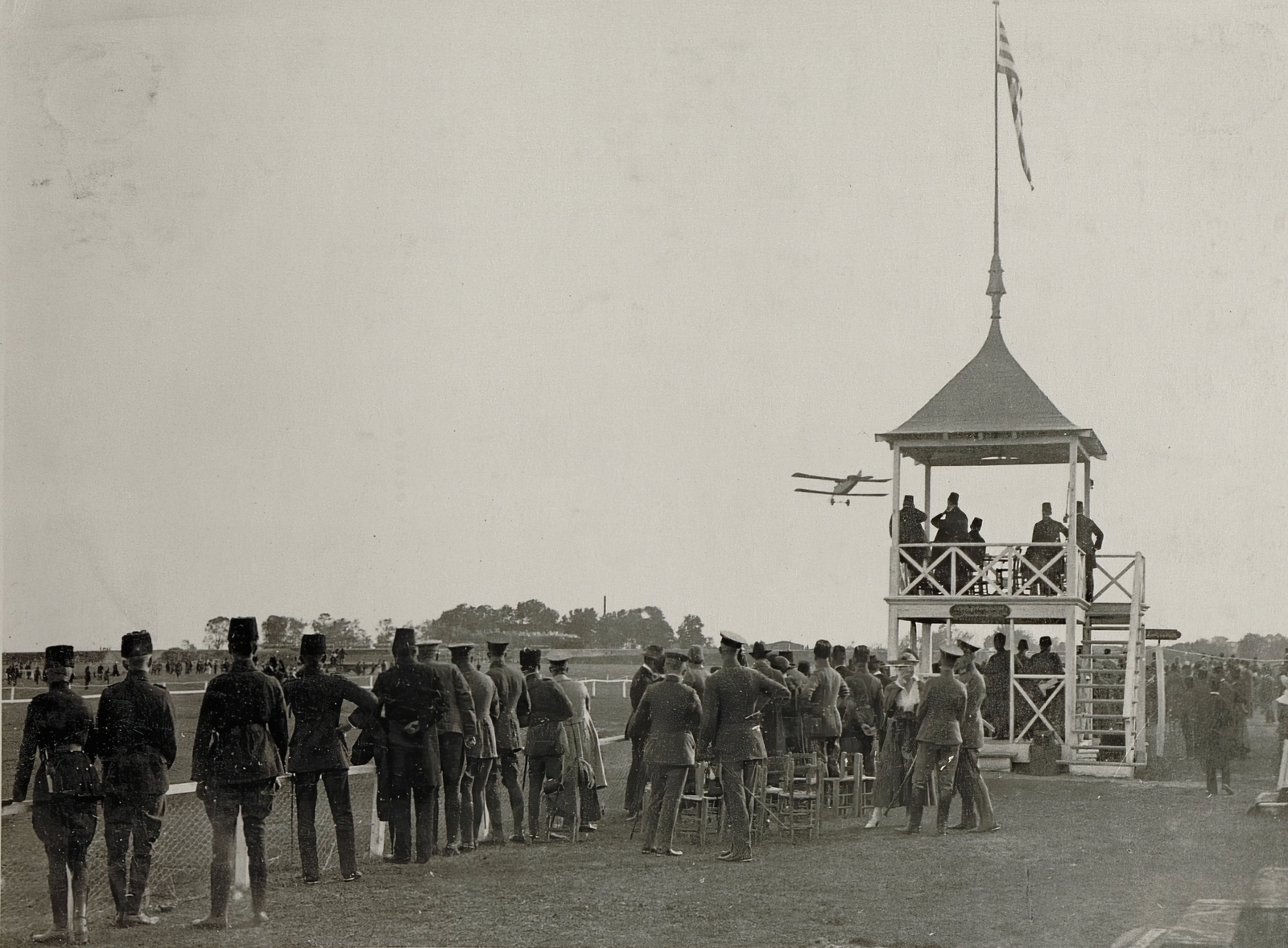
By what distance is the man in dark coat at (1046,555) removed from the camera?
21.0m

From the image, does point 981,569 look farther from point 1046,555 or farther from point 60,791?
point 60,791

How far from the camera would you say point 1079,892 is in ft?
35.7

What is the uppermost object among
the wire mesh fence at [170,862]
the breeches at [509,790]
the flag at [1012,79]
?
the flag at [1012,79]

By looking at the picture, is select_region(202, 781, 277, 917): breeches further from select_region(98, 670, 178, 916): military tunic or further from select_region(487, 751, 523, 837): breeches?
select_region(487, 751, 523, 837): breeches

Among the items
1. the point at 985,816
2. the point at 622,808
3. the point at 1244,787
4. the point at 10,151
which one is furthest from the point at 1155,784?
the point at 10,151

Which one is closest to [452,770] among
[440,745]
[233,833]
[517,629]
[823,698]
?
[440,745]

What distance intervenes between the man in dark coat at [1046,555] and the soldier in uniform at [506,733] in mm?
10083

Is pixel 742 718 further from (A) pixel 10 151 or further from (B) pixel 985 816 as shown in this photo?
(A) pixel 10 151

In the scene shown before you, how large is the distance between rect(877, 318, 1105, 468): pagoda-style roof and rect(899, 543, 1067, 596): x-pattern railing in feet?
5.10

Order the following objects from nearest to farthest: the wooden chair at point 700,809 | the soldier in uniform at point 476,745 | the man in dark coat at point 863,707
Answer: the soldier in uniform at point 476,745, the wooden chair at point 700,809, the man in dark coat at point 863,707

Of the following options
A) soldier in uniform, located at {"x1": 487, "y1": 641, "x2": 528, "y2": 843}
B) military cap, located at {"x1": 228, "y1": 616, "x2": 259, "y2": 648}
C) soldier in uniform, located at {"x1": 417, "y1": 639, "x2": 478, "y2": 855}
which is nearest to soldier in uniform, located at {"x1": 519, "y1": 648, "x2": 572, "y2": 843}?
soldier in uniform, located at {"x1": 487, "y1": 641, "x2": 528, "y2": 843}

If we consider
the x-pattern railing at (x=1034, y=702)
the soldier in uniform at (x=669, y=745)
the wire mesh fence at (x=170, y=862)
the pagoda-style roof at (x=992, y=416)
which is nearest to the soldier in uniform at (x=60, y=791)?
the wire mesh fence at (x=170, y=862)

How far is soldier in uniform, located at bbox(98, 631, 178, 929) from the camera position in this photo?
31.6 ft

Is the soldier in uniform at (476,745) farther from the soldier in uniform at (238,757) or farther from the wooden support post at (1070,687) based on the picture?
the wooden support post at (1070,687)
